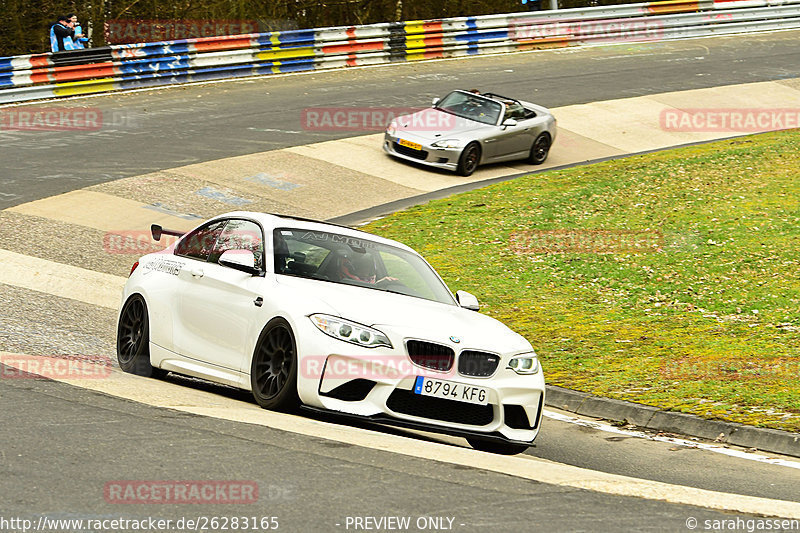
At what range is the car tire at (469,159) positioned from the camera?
21.8m

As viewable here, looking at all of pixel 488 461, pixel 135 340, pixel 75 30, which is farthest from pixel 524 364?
pixel 75 30

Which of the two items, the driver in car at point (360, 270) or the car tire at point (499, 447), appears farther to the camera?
the driver in car at point (360, 270)

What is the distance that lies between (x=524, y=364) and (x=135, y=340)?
3.51 m

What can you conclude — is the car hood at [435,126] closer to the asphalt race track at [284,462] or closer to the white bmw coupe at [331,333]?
the asphalt race track at [284,462]

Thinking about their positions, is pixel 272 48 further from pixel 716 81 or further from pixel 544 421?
pixel 544 421

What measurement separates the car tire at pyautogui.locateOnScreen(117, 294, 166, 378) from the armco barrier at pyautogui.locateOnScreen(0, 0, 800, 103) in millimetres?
15926

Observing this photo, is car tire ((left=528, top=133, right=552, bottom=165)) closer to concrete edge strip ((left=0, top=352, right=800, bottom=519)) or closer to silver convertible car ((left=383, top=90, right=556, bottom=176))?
silver convertible car ((left=383, top=90, right=556, bottom=176))

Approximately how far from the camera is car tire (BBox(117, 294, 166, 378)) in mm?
9516

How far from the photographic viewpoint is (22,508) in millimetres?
5324

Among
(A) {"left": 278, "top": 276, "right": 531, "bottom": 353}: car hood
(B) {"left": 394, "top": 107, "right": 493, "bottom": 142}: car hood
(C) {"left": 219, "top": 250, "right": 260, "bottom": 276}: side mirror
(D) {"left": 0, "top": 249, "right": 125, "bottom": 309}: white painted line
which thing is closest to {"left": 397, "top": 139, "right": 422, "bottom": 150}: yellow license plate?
(B) {"left": 394, "top": 107, "right": 493, "bottom": 142}: car hood

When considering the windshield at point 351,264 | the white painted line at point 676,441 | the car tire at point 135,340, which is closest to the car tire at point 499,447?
the windshield at point 351,264

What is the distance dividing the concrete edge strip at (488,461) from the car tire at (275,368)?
0.32 ft

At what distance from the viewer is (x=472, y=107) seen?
2269 cm

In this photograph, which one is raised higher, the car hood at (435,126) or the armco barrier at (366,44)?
the armco barrier at (366,44)
